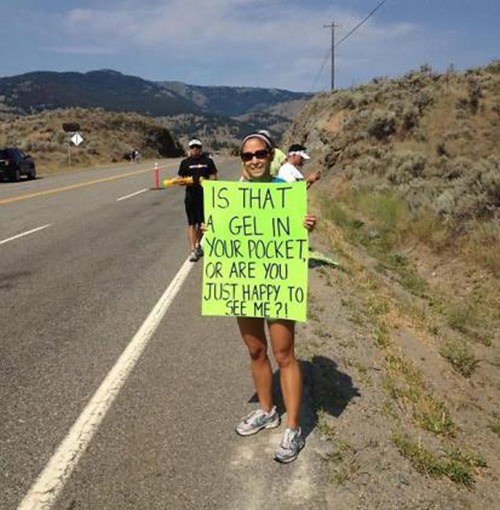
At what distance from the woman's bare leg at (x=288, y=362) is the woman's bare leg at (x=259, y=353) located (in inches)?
6.8

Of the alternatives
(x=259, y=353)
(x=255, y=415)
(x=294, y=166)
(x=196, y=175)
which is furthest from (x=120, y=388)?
(x=196, y=175)

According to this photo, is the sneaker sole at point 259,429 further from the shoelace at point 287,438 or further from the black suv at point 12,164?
the black suv at point 12,164

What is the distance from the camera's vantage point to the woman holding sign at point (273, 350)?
374cm

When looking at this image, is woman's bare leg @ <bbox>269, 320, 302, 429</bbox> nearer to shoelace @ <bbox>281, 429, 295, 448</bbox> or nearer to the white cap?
shoelace @ <bbox>281, 429, 295, 448</bbox>

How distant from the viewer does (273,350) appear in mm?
3893

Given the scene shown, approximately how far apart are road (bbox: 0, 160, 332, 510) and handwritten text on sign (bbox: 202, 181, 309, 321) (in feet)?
3.35

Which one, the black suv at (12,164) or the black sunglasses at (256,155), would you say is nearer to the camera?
the black sunglasses at (256,155)

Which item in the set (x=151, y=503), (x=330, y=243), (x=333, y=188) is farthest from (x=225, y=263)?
(x=333, y=188)

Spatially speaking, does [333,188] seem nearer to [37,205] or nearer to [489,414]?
[37,205]

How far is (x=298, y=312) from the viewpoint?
3.76 m

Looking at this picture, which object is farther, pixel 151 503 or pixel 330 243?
pixel 330 243

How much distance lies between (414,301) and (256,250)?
672 cm

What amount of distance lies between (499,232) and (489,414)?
714 centimetres

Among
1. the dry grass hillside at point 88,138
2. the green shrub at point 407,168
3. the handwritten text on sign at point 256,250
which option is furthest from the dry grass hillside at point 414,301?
the dry grass hillside at point 88,138
